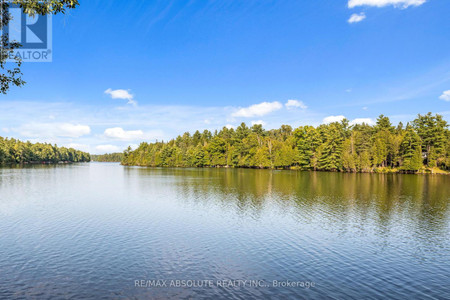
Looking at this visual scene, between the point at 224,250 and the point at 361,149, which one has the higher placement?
the point at 361,149

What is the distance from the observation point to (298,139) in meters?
149

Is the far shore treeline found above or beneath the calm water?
above

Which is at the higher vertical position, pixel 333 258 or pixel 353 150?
pixel 353 150

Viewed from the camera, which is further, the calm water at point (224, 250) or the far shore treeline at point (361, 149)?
the far shore treeline at point (361, 149)

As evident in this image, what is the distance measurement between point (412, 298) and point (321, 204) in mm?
25648

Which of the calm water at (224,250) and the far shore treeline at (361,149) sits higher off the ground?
the far shore treeline at (361,149)

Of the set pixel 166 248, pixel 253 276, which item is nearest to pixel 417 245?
pixel 253 276

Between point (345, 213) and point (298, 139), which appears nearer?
point (345, 213)

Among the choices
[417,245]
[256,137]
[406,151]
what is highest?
[256,137]

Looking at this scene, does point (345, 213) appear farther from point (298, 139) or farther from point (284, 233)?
point (298, 139)

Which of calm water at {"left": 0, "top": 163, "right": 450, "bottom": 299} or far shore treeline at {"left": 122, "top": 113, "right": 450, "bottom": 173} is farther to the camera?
far shore treeline at {"left": 122, "top": 113, "right": 450, "bottom": 173}

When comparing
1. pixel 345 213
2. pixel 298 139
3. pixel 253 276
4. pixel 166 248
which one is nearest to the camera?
pixel 253 276

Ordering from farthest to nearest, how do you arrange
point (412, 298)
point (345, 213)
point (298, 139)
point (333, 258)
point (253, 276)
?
point (298, 139), point (345, 213), point (333, 258), point (253, 276), point (412, 298)

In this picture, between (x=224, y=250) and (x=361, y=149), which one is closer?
(x=224, y=250)
